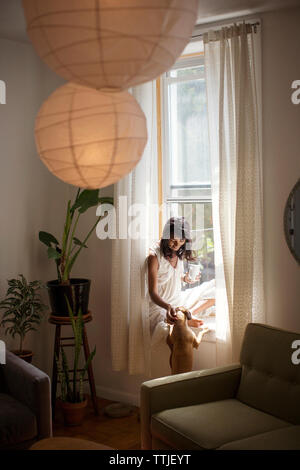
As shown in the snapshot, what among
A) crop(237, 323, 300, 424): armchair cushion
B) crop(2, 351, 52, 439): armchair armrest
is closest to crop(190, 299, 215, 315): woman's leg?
crop(237, 323, 300, 424): armchair cushion

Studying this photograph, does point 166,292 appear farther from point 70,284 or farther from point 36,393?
point 36,393

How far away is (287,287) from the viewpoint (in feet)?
11.3

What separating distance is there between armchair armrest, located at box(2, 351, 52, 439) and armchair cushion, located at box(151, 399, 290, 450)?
60 cm

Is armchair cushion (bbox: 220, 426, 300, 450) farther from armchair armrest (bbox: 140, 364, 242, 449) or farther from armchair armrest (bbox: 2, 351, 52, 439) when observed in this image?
armchair armrest (bbox: 2, 351, 52, 439)

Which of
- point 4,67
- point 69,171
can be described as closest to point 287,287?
point 69,171

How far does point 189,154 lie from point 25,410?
212cm

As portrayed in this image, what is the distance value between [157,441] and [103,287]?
159cm

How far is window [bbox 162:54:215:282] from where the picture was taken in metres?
3.97

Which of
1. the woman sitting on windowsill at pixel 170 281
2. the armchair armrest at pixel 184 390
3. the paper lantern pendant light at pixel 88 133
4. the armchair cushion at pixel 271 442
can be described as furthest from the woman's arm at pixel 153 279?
the paper lantern pendant light at pixel 88 133

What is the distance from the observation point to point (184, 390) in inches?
120

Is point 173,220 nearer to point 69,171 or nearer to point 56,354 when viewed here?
point 56,354

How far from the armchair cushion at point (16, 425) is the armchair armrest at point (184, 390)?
613 mm

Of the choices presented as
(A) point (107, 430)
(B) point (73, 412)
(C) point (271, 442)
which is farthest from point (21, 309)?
(C) point (271, 442)

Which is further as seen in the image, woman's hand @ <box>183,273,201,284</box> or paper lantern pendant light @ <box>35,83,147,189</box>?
woman's hand @ <box>183,273,201,284</box>
